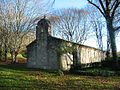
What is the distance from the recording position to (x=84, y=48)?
1950 inches

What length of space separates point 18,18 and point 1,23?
3432mm

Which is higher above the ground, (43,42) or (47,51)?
(43,42)

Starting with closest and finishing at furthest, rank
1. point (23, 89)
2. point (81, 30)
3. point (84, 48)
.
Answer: point (23, 89) → point (84, 48) → point (81, 30)

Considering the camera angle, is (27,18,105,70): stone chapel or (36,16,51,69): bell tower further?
(36,16,51,69): bell tower

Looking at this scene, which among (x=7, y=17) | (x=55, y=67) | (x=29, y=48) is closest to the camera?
(x=55, y=67)

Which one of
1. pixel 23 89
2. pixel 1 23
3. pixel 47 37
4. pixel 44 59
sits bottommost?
pixel 23 89

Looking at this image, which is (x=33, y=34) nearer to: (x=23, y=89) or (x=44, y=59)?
(x=44, y=59)

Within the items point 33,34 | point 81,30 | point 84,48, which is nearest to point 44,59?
point 84,48

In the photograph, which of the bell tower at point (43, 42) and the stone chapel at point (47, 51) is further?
the bell tower at point (43, 42)

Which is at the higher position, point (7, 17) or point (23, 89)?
point (7, 17)

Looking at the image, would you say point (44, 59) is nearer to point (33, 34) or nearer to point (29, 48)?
point (29, 48)

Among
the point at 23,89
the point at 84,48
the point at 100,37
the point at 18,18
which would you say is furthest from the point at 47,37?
the point at 100,37

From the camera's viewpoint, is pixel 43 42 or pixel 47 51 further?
pixel 43 42

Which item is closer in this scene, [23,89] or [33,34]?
[23,89]
